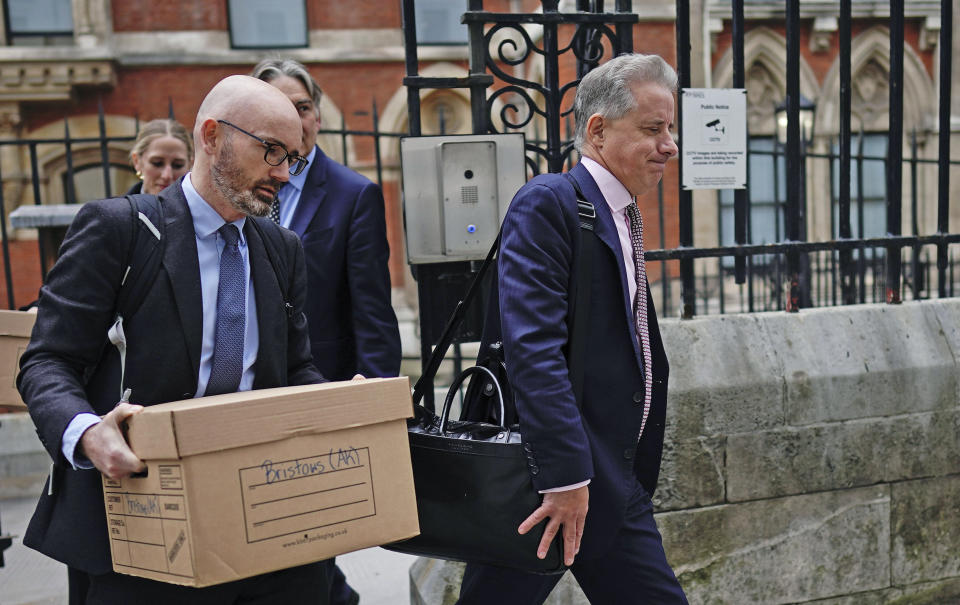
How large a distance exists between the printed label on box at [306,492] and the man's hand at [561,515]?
1.58 feet

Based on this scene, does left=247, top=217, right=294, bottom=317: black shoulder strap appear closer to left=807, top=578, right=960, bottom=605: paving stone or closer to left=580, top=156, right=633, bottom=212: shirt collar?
left=580, top=156, right=633, bottom=212: shirt collar

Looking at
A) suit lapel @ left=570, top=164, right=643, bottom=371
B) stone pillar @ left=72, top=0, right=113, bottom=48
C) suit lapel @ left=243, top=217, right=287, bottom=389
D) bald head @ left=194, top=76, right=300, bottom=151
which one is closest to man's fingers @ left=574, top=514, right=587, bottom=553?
suit lapel @ left=570, top=164, right=643, bottom=371

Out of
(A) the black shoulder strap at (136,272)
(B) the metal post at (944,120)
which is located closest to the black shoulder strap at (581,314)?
(A) the black shoulder strap at (136,272)

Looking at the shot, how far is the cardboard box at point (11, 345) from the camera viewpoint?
107 inches

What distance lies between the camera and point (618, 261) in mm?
2377

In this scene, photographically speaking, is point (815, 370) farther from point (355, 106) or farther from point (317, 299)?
point (355, 106)

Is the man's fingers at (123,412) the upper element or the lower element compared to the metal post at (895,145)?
lower

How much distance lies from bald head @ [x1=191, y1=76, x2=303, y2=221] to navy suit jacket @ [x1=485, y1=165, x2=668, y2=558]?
2.14ft

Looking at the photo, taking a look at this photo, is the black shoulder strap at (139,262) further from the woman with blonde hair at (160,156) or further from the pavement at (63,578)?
the pavement at (63,578)

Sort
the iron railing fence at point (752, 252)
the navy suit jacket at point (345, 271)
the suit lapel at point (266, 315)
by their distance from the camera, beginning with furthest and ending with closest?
the iron railing fence at point (752, 252) → the navy suit jacket at point (345, 271) → the suit lapel at point (266, 315)

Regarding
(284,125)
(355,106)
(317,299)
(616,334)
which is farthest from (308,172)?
(355,106)

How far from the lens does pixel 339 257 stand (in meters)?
3.17

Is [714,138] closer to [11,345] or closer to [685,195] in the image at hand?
[685,195]

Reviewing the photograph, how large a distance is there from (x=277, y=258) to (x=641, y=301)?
1.04 m
